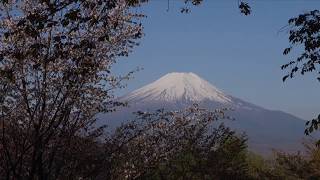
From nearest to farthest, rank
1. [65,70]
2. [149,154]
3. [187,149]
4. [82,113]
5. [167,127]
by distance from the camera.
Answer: [65,70] → [82,113] → [149,154] → [167,127] → [187,149]

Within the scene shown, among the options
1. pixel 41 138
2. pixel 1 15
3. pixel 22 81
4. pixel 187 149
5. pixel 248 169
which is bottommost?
pixel 248 169

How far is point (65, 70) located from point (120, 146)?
4857 millimetres

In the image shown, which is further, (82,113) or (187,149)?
(187,149)

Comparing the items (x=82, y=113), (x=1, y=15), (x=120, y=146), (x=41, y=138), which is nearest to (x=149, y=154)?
(x=120, y=146)

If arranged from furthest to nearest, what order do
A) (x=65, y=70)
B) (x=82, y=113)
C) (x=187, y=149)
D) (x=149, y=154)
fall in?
1. (x=187, y=149)
2. (x=149, y=154)
3. (x=82, y=113)
4. (x=65, y=70)

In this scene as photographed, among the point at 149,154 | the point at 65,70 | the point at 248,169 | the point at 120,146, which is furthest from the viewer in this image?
the point at 248,169

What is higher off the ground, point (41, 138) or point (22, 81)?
point (22, 81)

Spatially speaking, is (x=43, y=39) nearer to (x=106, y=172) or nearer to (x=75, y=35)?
(x=75, y=35)

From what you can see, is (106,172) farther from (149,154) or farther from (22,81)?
(22,81)

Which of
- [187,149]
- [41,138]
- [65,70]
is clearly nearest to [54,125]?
[41,138]

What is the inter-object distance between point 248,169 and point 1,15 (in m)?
23.3

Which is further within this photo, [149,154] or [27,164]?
[149,154]

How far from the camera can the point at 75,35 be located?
15805 mm

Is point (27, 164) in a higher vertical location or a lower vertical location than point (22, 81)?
lower
